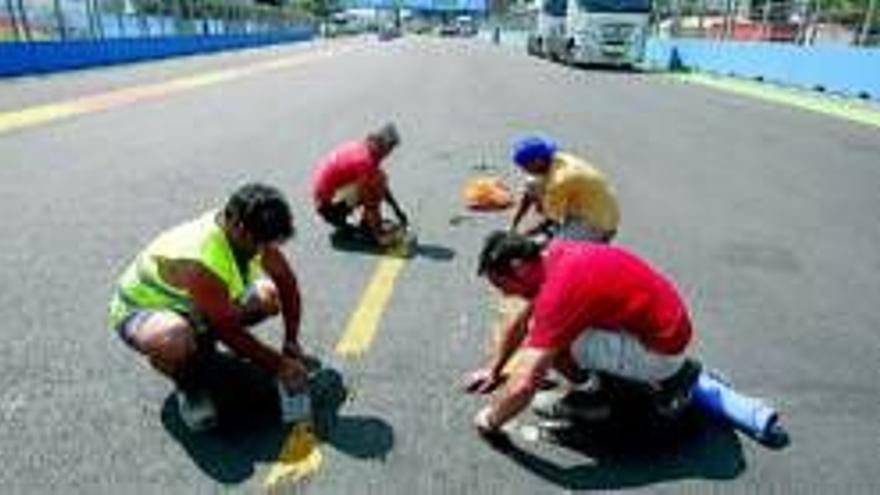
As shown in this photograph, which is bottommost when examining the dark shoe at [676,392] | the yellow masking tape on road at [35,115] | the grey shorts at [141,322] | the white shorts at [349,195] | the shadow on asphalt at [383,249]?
the yellow masking tape on road at [35,115]

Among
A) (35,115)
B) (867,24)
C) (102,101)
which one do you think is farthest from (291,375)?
(867,24)

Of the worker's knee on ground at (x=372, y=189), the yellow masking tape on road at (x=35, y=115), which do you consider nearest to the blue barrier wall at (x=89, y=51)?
the yellow masking tape on road at (x=35, y=115)

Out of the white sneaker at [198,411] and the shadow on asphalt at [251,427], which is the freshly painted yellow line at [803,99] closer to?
the shadow on asphalt at [251,427]

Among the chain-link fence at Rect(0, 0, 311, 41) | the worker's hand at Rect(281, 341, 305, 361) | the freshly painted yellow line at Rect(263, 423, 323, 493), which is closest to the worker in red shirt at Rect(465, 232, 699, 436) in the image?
the freshly painted yellow line at Rect(263, 423, 323, 493)

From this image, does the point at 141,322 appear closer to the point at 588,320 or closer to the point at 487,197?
the point at 588,320

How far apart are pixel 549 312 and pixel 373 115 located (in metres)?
16.3

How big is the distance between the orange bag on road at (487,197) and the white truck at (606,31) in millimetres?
32662

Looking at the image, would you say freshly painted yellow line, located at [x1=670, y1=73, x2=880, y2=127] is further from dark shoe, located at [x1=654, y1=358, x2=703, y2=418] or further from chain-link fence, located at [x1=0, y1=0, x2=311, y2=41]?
dark shoe, located at [x1=654, y1=358, x2=703, y2=418]

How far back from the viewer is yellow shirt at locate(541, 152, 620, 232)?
24.5 feet

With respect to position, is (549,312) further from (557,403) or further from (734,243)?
(734,243)

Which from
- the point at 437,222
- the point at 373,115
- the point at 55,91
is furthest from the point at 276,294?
the point at 55,91

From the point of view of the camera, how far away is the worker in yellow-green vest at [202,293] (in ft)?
15.1

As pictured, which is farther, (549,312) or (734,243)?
(734,243)

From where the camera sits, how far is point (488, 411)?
5008 mm
